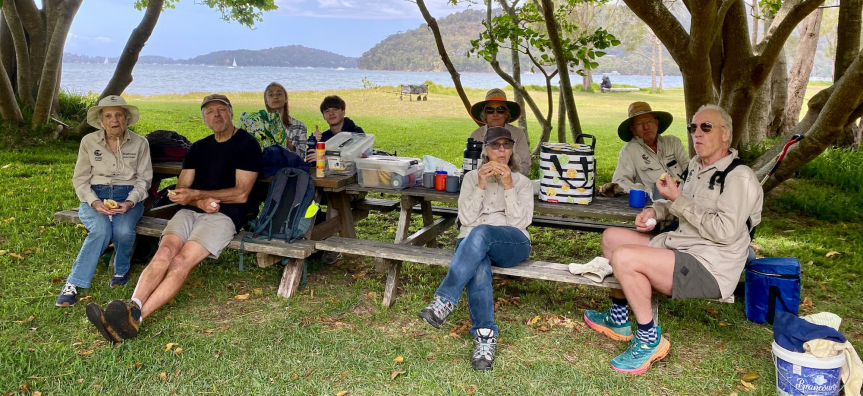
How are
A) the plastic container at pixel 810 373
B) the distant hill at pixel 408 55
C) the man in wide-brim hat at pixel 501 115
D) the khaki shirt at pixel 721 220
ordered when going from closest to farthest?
the plastic container at pixel 810 373 → the khaki shirt at pixel 721 220 → the man in wide-brim hat at pixel 501 115 → the distant hill at pixel 408 55

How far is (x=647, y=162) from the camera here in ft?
15.7

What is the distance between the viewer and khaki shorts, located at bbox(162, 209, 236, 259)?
4.15m

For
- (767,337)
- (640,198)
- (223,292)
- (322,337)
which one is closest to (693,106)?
(640,198)

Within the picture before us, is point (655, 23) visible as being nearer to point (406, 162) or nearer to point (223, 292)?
point (406, 162)

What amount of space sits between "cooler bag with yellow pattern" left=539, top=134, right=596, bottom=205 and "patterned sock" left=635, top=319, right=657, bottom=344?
1.03m

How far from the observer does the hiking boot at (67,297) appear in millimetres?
4094

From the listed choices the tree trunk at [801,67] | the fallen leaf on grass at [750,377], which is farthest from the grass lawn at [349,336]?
the tree trunk at [801,67]

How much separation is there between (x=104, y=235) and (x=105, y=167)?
1.74ft

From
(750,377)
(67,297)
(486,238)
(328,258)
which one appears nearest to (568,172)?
(486,238)

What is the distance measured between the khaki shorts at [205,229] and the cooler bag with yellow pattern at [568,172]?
2219mm

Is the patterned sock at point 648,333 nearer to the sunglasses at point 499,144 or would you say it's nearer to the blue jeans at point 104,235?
the sunglasses at point 499,144

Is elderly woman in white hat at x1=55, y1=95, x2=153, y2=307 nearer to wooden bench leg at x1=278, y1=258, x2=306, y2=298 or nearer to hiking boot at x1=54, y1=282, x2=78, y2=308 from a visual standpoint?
hiking boot at x1=54, y1=282, x2=78, y2=308

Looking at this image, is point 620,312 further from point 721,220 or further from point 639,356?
point 721,220

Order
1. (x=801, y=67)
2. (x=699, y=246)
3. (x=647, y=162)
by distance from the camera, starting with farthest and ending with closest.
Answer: (x=801, y=67) < (x=647, y=162) < (x=699, y=246)
